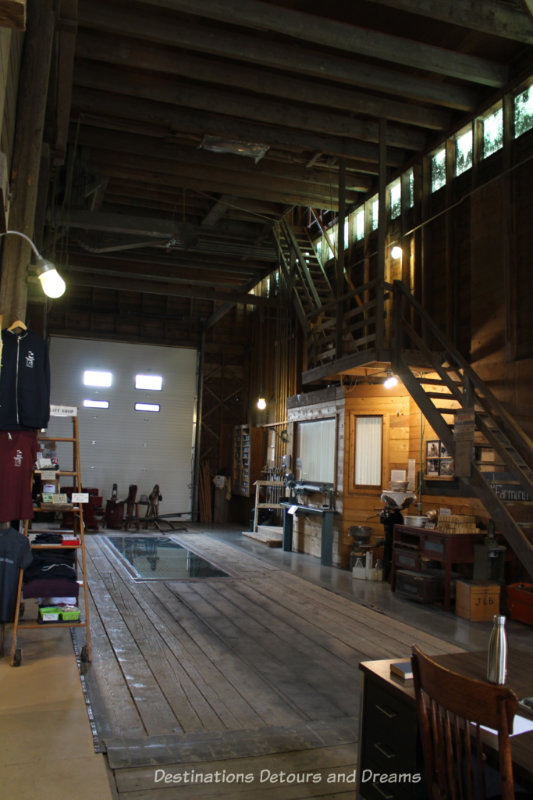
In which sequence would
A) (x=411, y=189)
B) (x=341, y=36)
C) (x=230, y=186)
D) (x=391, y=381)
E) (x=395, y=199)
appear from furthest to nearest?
(x=230, y=186) < (x=395, y=199) < (x=411, y=189) < (x=391, y=381) < (x=341, y=36)

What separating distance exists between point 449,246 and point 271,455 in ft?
26.5

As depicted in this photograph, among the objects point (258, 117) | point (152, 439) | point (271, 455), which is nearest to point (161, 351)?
point (152, 439)

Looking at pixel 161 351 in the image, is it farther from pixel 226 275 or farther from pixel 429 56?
pixel 429 56

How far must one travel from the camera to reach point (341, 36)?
711cm

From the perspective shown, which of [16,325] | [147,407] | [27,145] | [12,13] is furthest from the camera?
[147,407]

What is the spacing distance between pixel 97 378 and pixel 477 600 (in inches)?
502

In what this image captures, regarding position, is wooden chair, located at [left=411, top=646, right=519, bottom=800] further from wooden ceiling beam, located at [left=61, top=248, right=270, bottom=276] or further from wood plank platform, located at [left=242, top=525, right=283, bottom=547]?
wooden ceiling beam, located at [left=61, top=248, right=270, bottom=276]

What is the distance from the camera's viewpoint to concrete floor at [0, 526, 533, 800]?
3105 mm

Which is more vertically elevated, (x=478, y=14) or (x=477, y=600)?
(x=478, y=14)

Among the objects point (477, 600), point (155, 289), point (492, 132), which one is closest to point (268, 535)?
point (155, 289)

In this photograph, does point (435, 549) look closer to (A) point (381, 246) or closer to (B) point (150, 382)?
(A) point (381, 246)

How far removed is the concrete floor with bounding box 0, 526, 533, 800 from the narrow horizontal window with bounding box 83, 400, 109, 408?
1140 cm

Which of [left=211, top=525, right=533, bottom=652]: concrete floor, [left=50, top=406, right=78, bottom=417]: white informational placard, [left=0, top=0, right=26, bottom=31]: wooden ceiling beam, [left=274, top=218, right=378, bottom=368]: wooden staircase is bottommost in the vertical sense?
[left=211, top=525, right=533, bottom=652]: concrete floor

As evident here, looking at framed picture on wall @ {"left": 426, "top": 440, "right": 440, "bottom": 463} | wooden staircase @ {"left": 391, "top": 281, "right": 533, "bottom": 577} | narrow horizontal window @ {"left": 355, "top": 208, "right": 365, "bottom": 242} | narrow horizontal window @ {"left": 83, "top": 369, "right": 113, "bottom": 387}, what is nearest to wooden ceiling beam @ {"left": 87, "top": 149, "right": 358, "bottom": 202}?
narrow horizontal window @ {"left": 355, "top": 208, "right": 365, "bottom": 242}
